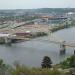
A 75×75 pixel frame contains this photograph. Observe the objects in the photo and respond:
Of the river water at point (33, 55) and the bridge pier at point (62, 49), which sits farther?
the bridge pier at point (62, 49)

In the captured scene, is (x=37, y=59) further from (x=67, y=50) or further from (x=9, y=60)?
(x=67, y=50)

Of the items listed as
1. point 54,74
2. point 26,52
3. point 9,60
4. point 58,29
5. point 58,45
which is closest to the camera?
point 54,74

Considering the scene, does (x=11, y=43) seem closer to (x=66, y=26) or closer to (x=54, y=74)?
(x=66, y=26)

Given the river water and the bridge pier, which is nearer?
the river water

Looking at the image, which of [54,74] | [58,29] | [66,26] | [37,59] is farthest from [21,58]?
[66,26]

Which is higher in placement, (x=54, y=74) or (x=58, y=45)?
(x=54, y=74)

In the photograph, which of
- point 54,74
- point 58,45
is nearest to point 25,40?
point 58,45

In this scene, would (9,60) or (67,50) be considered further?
(67,50)

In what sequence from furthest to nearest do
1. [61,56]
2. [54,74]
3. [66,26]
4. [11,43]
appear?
[66,26] < [11,43] < [61,56] < [54,74]

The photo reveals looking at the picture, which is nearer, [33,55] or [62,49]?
[33,55]
